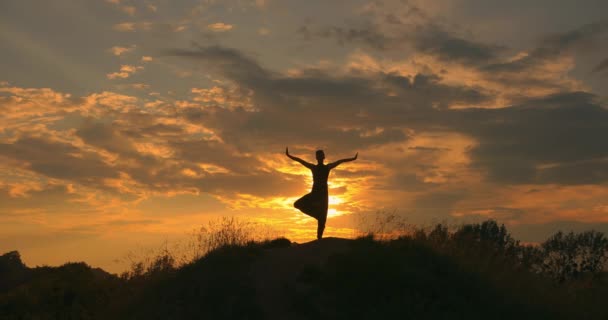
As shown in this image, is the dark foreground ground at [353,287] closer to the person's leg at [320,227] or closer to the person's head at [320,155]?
the person's leg at [320,227]

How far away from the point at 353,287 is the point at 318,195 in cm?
526

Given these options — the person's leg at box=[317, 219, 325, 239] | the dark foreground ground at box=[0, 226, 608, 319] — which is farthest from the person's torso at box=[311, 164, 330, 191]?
the dark foreground ground at box=[0, 226, 608, 319]

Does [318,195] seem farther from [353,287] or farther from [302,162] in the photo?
[353,287]

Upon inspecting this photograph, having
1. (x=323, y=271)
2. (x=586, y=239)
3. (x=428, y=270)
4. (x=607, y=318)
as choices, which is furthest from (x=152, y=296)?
(x=586, y=239)

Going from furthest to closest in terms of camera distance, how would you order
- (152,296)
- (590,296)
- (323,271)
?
(590,296)
(152,296)
(323,271)

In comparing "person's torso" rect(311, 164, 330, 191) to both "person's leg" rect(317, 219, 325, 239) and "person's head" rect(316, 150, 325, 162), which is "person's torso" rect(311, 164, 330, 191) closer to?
"person's head" rect(316, 150, 325, 162)

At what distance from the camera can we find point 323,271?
46.7 ft

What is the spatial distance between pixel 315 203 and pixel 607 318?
944cm

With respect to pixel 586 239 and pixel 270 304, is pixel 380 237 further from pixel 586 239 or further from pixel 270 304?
pixel 586 239

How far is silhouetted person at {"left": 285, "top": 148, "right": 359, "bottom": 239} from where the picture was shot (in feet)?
59.6

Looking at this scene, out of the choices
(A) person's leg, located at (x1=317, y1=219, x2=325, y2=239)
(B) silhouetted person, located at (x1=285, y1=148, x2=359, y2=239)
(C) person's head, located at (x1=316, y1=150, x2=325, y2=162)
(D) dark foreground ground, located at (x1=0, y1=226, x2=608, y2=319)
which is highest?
(C) person's head, located at (x1=316, y1=150, x2=325, y2=162)

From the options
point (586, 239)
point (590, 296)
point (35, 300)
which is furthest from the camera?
point (586, 239)

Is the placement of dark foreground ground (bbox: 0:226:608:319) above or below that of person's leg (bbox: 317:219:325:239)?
below

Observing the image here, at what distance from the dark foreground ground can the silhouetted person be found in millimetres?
1279
